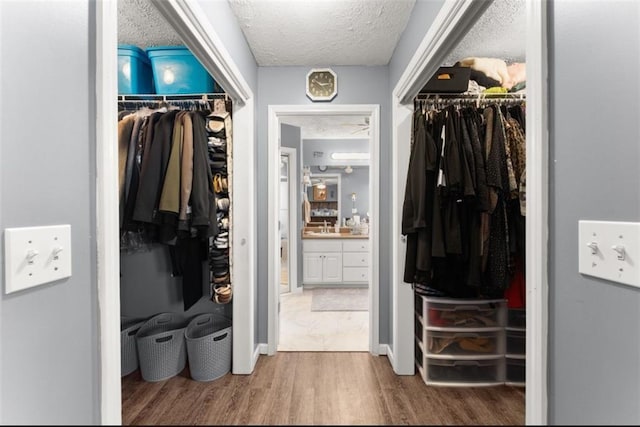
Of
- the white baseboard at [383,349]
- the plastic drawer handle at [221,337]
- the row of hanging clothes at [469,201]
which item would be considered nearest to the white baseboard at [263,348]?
the plastic drawer handle at [221,337]

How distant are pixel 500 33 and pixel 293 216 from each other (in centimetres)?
269

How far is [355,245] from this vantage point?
13.0ft

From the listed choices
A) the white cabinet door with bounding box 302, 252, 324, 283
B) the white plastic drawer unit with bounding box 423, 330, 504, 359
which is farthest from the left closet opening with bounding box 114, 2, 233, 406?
the white cabinet door with bounding box 302, 252, 324, 283

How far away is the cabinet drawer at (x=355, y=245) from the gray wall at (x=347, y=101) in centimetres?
192

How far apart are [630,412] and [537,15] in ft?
2.05

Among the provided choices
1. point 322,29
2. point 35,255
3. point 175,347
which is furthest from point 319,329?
point 35,255

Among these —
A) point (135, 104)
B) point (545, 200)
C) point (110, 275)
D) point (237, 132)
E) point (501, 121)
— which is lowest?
point (110, 275)

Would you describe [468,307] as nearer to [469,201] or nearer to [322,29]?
[469,201]

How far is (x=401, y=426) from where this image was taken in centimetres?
38

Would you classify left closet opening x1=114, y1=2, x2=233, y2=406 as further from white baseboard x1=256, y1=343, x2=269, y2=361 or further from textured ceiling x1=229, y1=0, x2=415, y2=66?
textured ceiling x1=229, y1=0, x2=415, y2=66

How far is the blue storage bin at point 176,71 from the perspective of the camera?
5.23 feet

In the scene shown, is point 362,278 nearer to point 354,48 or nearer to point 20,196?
point 354,48

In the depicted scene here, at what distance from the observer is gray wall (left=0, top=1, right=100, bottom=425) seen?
41 centimetres

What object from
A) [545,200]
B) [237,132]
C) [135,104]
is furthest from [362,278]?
[545,200]
